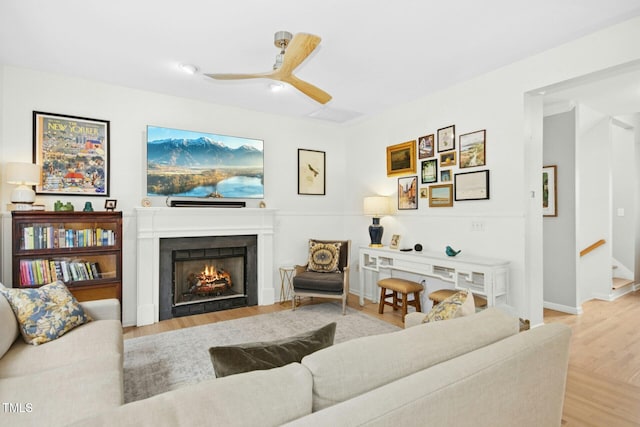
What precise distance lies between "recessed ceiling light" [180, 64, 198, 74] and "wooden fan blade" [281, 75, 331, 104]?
49.3 inches

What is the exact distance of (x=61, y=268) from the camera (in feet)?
10.9

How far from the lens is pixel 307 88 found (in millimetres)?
2771

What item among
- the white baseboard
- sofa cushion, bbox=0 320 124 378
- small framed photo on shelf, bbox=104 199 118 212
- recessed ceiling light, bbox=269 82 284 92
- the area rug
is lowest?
Answer: the area rug

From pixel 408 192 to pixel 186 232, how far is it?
9.56 feet

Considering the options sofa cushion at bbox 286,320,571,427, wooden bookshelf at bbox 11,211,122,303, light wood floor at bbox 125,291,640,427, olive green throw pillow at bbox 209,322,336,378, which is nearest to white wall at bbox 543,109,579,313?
light wood floor at bbox 125,291,640,427

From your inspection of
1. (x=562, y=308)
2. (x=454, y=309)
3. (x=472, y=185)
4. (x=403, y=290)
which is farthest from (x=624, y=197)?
(x=454, y=309)

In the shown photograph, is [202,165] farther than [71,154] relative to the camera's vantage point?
Yes

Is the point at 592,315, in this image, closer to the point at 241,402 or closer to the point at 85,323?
the point at 241,402

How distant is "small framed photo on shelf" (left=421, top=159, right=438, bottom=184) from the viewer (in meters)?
4.04

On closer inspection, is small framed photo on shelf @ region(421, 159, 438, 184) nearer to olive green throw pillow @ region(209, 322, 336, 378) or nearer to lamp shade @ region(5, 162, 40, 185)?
olive green throw pillow @ region(209, 322, 336, 378)

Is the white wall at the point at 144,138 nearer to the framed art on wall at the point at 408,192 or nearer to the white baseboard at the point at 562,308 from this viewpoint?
the framed art on wall at the point at 408,192

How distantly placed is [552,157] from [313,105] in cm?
329

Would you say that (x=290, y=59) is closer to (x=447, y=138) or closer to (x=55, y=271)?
(x=447, y=138)

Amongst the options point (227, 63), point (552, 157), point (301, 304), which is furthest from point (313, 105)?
point (552, 157)
